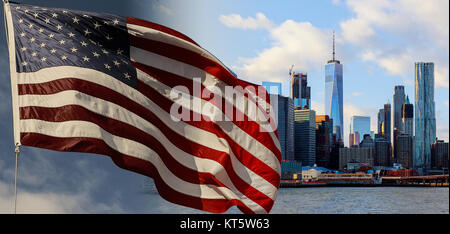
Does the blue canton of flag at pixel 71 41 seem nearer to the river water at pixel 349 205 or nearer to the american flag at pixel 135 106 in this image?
the american flag at pixel 135 106

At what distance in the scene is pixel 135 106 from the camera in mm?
5328

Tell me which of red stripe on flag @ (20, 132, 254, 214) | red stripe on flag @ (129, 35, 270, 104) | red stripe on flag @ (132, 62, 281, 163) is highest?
red stripe on flag @ (129, 35, 270, 104)

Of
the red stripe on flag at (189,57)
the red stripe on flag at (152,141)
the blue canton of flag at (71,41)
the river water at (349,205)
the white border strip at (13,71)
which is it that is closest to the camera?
the white border strip at (13,71)

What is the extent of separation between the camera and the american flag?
4.91 m

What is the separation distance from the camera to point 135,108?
17.4ft

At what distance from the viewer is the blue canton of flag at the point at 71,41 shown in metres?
5.05

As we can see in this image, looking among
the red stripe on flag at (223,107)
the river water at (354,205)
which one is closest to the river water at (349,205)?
the river water at (354,205)

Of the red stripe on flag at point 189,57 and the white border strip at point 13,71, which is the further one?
the red stripe on flag at point 189,57

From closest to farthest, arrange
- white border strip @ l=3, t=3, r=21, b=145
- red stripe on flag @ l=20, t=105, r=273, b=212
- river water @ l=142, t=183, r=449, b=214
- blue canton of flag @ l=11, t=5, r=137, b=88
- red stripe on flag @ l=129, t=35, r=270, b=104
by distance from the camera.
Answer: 1. white border strip @ l=3, t=3, r=21, b=145
2. red stripe on flag @ l=20, t=105, r=273, b=212
3. blue canton of flag @ l=11, t=5, r=137, b=88
4. red stripe on flag @ l=129, t=35, r=270, b=104
5. river water @ l=142, t=183, r=449, b=214

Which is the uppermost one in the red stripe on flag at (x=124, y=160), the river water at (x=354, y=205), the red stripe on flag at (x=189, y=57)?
the red stripe on flag at (x=189, y=57)

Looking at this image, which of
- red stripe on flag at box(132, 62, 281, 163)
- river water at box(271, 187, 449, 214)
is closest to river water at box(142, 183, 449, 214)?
river water at box(271, 187, 449, 214)

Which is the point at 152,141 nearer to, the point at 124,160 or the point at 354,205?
the point at 124,160

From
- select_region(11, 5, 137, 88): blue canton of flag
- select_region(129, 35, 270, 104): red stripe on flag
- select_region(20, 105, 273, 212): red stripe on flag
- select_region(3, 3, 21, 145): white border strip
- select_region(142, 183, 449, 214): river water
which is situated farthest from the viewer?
select_region(142, 183, 449, 214): river water

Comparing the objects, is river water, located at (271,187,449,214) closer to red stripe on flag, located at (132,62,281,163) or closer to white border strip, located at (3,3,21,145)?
red stripe on flag, located at (132,62,281,163)
